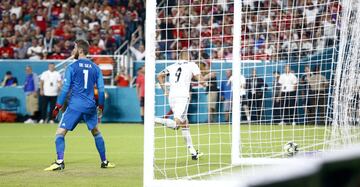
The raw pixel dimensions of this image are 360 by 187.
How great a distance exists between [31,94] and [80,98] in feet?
54.6

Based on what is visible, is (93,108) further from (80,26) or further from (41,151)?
(80,26)

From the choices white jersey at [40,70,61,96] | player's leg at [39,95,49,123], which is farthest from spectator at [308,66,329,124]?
player's leg at [39,95,49,123]

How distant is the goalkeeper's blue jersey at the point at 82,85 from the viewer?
12195mm

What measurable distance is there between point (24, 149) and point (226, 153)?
180 inches

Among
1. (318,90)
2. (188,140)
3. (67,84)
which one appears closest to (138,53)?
(318,90)

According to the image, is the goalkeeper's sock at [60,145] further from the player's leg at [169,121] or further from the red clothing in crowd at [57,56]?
the red clothing in crowd at [57,56]

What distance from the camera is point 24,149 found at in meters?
16.8

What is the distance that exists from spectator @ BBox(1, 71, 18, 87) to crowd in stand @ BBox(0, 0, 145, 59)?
1421 mm

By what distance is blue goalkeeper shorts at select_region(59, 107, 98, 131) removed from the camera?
1218cm

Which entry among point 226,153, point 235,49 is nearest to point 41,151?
point 226,153

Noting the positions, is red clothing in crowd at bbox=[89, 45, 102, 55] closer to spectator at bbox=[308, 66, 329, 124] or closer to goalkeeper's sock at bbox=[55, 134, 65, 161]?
spectator at bbox=[308, 66, 329, 124]

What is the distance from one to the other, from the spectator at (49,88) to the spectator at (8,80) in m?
1.44

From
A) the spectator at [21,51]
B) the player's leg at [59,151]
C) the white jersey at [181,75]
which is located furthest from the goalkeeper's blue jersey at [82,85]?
the spectator at [21,51]

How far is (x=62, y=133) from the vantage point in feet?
39.9
